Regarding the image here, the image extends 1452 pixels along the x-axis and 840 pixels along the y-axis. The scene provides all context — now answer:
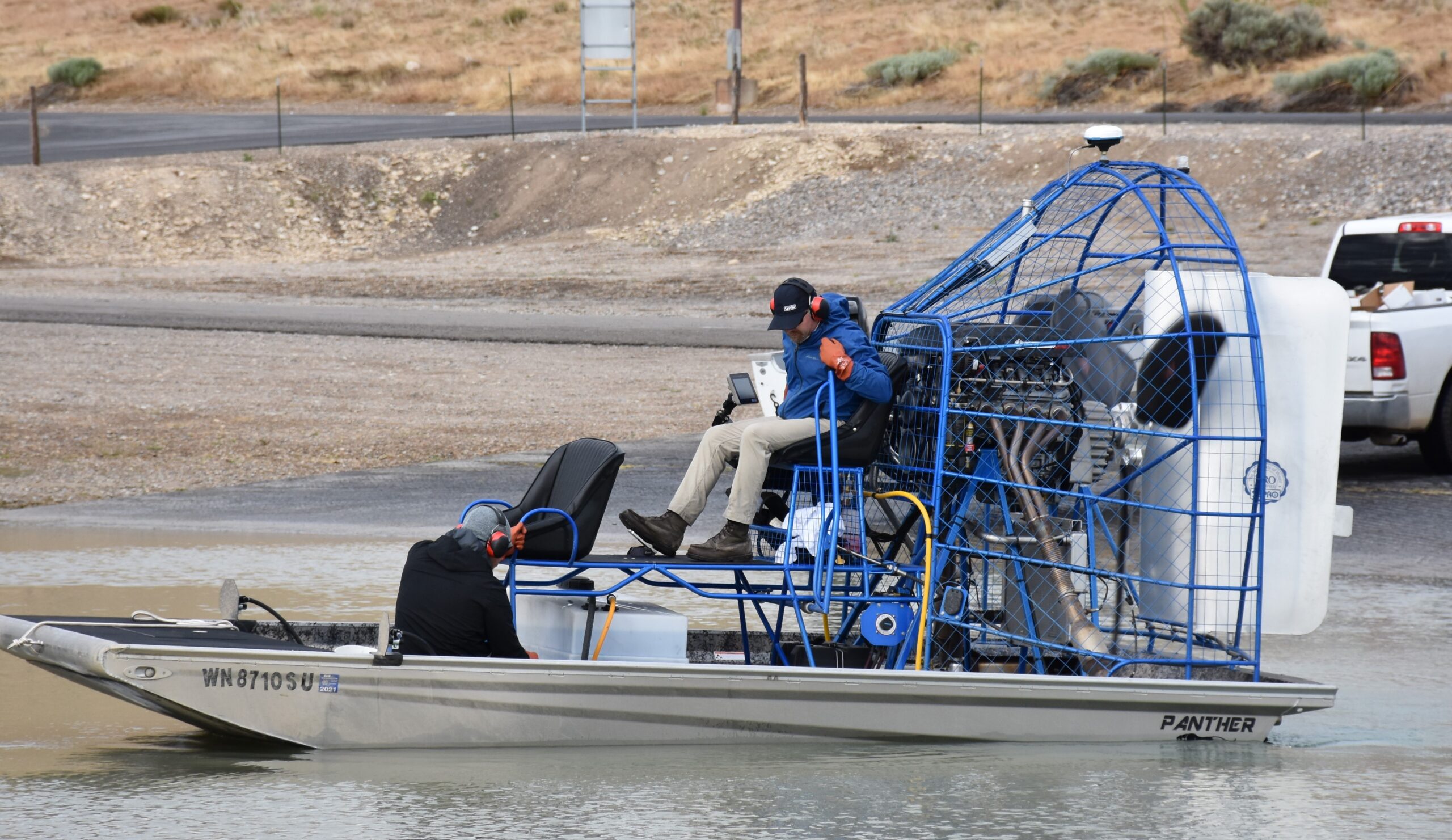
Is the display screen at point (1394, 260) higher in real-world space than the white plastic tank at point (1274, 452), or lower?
higher


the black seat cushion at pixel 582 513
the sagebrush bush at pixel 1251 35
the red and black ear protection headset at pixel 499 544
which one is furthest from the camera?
the sagebrush bush at pixel 1251 35

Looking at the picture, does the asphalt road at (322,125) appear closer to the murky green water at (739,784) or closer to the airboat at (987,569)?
the airboat at (987,569)

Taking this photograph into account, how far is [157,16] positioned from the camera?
70000 millimetres

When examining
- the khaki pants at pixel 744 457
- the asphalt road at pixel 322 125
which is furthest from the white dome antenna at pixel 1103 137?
the asphalt road at pixel 322 125

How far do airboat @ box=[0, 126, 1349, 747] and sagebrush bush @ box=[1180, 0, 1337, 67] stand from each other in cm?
4357

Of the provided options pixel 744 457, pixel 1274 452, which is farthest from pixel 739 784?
pixel 1274 452

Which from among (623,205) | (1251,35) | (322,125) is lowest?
(623,205)

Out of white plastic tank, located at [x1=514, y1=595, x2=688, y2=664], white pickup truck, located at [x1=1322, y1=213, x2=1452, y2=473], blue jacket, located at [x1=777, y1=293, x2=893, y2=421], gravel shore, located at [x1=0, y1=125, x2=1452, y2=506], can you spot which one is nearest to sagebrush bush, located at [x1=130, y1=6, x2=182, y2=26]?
gravel shore, located at [x1=0, y1=125, x2=1452, y2=506]

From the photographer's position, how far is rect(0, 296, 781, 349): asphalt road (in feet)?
72.3

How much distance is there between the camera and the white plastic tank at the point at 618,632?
729 cm

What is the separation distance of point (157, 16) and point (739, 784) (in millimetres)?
70002

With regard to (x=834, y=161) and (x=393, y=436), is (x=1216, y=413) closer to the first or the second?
(x=393, y=436)

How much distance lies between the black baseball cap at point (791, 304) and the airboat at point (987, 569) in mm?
439

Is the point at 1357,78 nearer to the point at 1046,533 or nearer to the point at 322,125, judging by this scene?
the point at 322,125
